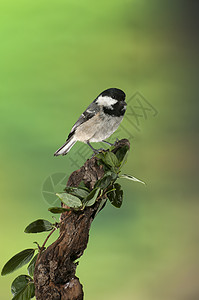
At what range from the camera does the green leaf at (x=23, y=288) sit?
51.0 inches

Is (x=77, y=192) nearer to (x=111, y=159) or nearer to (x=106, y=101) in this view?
(x=111, y=159)

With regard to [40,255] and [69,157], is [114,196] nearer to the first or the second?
[40,255]

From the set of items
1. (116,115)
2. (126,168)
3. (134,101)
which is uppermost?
(134,101)

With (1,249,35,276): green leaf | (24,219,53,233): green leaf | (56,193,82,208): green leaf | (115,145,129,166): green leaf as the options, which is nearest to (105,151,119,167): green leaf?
(115,145,129,166): green leaf

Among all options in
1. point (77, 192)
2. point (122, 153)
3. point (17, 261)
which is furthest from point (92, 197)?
point (17, 261)

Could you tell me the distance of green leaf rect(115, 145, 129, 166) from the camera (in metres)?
1.29

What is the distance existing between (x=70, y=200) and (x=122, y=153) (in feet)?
0.78

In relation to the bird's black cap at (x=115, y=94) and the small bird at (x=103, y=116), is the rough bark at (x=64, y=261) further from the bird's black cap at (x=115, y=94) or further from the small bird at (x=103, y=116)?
the bird's black cap at (x=115, y=94)

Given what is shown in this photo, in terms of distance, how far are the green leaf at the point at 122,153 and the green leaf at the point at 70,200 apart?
0.63 ft

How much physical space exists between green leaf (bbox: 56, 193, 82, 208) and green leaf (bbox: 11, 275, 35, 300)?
31cm

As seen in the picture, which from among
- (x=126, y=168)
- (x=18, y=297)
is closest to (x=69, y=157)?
(x=126, y=168)

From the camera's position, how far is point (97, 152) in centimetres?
133

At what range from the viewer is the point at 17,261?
129 cm

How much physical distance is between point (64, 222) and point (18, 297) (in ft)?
0.92
